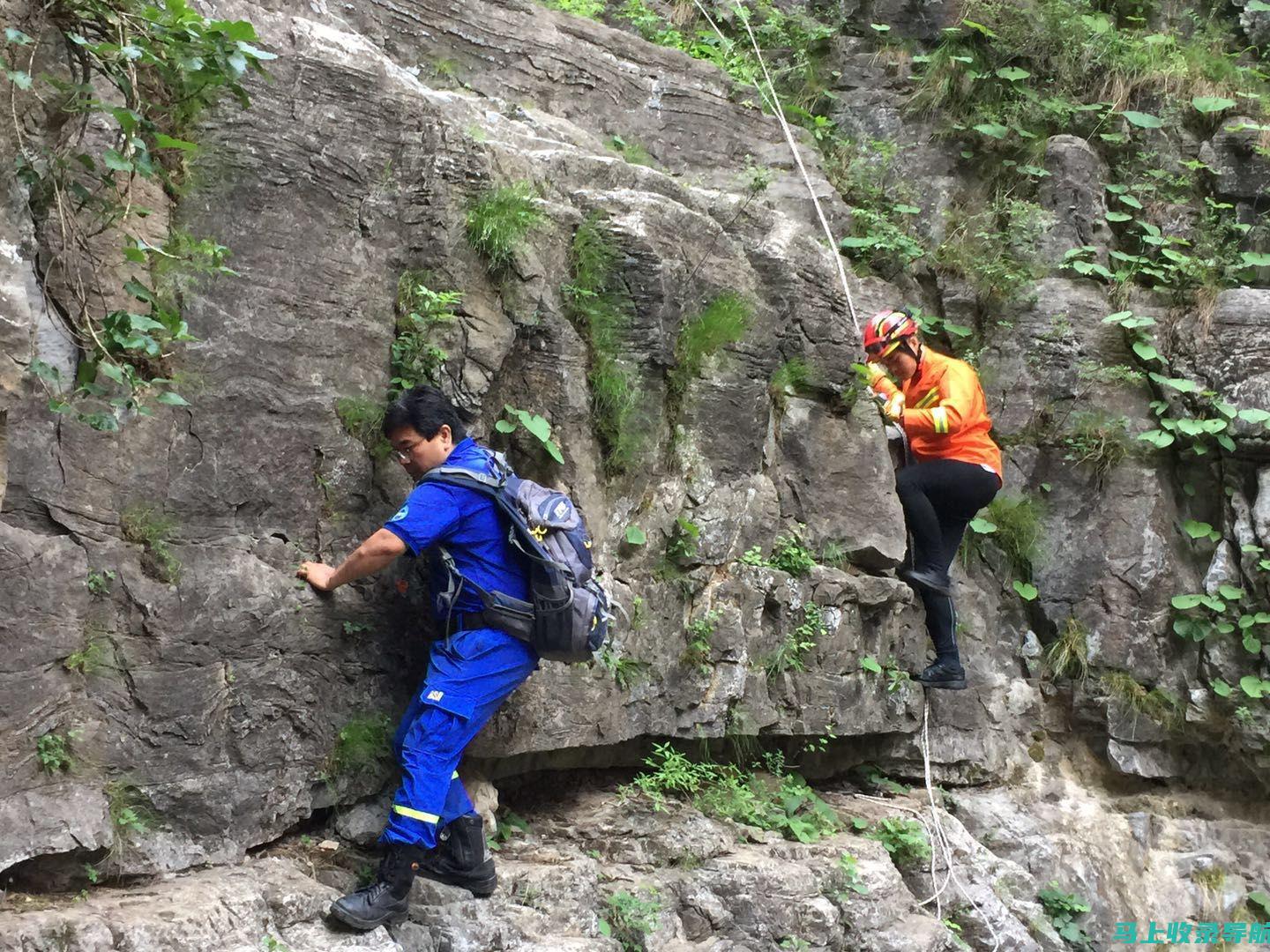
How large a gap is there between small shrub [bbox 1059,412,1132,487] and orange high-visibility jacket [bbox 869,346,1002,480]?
138 centimetres

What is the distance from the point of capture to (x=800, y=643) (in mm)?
6898

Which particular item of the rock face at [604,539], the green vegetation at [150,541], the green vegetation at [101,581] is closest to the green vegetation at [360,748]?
the rock face at [604,539]

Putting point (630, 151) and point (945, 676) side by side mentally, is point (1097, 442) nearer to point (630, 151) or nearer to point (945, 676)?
point (945, 676)

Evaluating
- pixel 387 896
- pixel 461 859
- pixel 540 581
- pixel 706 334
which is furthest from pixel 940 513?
pixel 387 896

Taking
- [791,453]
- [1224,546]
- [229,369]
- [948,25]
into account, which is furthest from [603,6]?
[1224,546]

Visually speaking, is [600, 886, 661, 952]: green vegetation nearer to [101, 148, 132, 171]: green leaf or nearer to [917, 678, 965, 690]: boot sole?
[917, 678, 965, 690]: boot sole

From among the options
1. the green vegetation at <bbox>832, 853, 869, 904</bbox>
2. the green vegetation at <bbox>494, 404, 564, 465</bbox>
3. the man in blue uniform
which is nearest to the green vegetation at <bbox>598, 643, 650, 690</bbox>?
the man in blue uniform

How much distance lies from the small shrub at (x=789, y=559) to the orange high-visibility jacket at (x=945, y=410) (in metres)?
1.20

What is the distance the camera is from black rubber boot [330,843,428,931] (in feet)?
15.0

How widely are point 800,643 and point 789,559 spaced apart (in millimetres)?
522

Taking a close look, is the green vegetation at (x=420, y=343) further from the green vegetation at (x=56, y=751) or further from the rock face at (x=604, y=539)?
the green vegetation at (x=56, y=751)

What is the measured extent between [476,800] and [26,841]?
6.62 feet

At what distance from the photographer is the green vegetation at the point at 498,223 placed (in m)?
5.80

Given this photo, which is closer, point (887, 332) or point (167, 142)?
point (167, 142)
